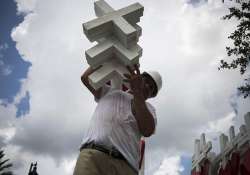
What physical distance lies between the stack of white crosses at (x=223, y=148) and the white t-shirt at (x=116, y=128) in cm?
242

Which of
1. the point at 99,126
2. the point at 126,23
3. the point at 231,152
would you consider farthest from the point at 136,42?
the point at 231,152

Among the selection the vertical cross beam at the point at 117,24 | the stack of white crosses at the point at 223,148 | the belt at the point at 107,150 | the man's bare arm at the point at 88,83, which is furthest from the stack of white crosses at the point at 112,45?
the stack of white crosses at the point at 223,148

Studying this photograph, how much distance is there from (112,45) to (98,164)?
850mm

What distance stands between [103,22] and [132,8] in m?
0.32

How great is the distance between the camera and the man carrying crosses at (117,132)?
2324 millimetres

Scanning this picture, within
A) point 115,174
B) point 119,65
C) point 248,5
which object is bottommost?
point 115,174

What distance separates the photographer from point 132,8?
2.71 m

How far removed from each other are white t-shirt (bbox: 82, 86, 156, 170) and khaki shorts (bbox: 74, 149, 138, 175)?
7 cm

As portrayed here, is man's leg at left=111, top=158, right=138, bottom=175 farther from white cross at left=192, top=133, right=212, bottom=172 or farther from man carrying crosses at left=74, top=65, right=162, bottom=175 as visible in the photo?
white cross at left=192, top=133, right=212, bottom=172

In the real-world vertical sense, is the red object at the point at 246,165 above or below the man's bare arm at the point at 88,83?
below

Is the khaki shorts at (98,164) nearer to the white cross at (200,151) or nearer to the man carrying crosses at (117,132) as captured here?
the man carrying crosses at (117,132)

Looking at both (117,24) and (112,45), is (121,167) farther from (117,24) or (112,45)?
(117,24)

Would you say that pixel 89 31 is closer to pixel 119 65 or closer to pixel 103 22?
pixel 103 22

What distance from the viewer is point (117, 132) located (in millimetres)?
2428
